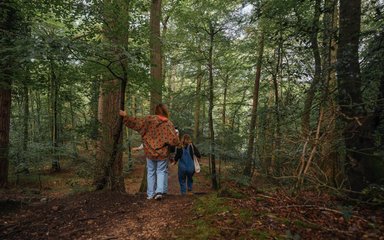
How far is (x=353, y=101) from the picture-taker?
172 inches

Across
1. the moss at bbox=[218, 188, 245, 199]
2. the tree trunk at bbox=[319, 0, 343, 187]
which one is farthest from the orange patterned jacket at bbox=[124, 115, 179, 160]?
the tree trunk at bbox=[319, 0, 343, 187]

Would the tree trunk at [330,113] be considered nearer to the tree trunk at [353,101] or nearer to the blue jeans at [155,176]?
the tree trunk at [353,101]

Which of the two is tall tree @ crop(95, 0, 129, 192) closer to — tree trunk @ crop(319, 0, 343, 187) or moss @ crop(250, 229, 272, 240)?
moss @ crop(250, 229, 272, 240)

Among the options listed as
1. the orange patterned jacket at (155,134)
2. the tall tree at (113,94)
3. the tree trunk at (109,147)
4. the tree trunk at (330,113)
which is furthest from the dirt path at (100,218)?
the tree trunk at (330,113)

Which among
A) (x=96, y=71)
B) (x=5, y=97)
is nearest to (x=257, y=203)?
(x=96, y=71)

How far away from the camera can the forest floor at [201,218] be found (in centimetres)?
330

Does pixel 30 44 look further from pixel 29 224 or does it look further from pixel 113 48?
pixel 29 224

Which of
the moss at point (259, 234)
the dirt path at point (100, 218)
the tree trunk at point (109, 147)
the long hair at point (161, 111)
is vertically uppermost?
the long hair at point (161, 111)

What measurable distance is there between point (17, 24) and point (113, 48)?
348cm

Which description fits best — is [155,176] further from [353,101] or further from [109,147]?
[353,101]

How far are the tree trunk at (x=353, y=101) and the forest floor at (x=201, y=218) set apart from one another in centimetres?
60

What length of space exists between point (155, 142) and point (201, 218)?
228cm

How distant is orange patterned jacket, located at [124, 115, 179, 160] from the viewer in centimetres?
577

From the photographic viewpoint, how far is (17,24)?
666 cm
